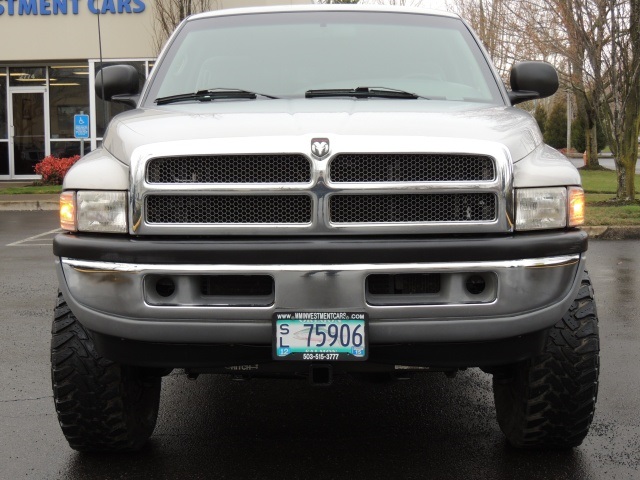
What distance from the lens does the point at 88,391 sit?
3799 mm

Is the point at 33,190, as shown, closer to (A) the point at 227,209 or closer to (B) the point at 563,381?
(A) the point at 227,209

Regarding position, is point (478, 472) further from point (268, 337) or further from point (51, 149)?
point (51, 149)

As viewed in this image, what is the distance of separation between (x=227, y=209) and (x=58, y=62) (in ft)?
76.4

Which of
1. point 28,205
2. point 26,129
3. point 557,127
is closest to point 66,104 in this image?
point 26,129

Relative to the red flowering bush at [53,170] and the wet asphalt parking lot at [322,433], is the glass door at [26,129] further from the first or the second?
the wet asphalt parking lot at [322,433]

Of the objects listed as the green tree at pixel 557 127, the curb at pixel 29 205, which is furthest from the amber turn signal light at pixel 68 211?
the green tree at pixel 557 127

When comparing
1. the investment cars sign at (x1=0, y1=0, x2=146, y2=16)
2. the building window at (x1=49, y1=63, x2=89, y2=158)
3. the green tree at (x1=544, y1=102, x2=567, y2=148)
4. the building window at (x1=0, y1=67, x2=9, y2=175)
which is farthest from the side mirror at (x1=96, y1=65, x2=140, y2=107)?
the green tree at (x1=544, y1=102, x2=567, y2=148)

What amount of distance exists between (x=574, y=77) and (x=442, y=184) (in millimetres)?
25520

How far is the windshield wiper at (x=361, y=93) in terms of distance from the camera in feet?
14.4

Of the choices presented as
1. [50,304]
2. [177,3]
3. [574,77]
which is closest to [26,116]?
[177,3]

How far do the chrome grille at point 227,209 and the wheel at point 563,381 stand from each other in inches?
44.0

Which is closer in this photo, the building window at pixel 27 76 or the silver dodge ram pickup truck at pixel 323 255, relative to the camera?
the silver dodge ram pickup truck at pixel 323 255

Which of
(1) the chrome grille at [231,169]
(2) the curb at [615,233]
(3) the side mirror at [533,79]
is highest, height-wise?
(3) the side mirror at [533,79]

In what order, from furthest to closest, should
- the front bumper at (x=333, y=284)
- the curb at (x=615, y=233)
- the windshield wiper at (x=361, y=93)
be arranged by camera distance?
the curb at (x=615, y=233) < the windshield wiper at (x=361, y=93) < the front bumper at (x=333, y=284)
